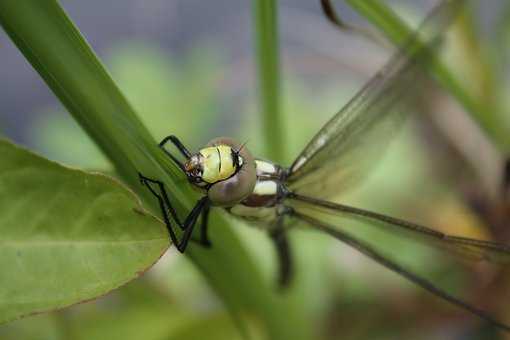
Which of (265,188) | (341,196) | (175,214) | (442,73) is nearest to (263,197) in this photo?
(265,188)

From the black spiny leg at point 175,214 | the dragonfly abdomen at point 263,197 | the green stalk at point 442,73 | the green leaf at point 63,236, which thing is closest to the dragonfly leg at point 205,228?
the black spiny leg at point 175,214

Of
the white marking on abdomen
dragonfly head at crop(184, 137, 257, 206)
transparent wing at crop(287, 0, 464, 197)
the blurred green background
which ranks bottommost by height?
the blurred green background

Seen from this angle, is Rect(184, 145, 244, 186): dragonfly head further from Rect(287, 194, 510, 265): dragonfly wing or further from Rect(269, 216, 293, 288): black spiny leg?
Rect(269, 216, 293, 288): black spiny leg

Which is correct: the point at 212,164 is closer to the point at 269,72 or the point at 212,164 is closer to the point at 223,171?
the point at 223,171

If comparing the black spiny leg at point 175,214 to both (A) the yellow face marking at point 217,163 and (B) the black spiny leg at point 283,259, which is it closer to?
(A) the yellow face marking at point 217,163

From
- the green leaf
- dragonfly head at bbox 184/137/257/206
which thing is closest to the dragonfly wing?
dragonfly head at bbox 184/137/257/206

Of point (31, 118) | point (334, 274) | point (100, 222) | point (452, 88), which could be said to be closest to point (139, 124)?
point (100, 222)

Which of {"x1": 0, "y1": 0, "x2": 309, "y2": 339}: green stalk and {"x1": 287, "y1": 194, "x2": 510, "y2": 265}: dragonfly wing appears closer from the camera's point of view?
{"x1": 0, "y1": 0, "x2": 309, "y2": 339}: green stalk
